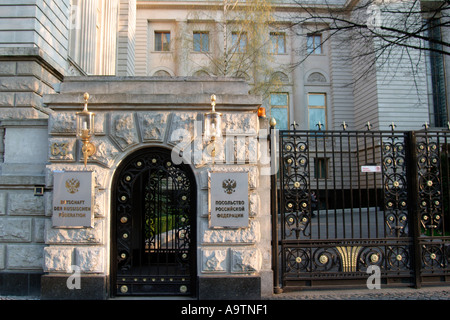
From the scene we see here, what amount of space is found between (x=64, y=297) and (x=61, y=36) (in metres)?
8.91

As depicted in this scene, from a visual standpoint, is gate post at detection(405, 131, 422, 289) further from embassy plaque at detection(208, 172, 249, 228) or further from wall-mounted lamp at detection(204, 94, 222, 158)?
wall-mounted lamp at detection(204, 94, 222, 158)

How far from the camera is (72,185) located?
254 inches

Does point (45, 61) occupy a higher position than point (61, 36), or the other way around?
point (61, 36)

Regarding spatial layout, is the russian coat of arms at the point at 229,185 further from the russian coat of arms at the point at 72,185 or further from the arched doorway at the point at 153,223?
the russian coat of arms at the point at 72,185

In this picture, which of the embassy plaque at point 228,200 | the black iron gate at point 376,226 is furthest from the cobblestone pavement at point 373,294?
the embassy plaque at point 228,200

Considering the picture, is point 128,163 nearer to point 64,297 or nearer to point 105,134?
point 105,134

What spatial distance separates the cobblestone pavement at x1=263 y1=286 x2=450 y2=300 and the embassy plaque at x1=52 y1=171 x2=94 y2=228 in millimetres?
3659

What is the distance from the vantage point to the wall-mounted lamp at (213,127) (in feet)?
21.0

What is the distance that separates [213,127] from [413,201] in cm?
437

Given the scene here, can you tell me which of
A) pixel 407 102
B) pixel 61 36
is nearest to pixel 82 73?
pixel 61 36

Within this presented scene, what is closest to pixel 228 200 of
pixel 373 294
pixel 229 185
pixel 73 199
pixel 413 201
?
pixel 229 185

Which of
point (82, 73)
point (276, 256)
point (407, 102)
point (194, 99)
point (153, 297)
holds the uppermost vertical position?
point (407, 102)

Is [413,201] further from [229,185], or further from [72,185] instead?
[72,185]

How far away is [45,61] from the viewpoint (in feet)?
33.3
